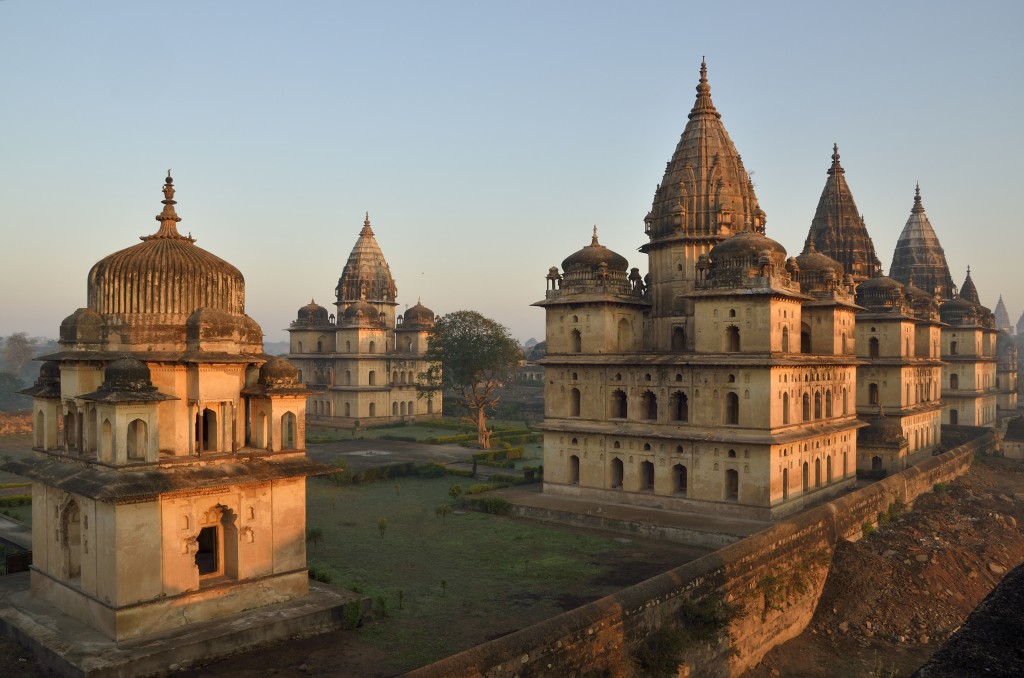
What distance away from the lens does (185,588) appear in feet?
54.4

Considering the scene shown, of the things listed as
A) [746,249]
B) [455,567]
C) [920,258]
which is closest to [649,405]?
[746,249]

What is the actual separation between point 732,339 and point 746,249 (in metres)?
3.25

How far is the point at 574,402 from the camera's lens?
3278 cm

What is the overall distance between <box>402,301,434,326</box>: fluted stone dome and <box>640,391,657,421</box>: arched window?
42.4 metres

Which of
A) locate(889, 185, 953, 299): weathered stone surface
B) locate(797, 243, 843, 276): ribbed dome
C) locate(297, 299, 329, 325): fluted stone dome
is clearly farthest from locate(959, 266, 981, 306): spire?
locate(297, 299, 329, 325): fluted stone dome

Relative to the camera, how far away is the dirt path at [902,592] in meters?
20.6

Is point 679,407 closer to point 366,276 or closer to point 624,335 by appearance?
point 624,335

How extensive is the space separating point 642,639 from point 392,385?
2031 inches

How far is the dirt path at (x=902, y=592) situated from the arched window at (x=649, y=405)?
830cm

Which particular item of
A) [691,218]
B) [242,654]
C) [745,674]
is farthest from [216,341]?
[691,218]

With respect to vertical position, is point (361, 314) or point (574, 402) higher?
point (361, 314)

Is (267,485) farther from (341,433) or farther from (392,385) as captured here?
(392,385)

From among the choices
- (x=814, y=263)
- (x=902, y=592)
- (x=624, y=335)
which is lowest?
(x=902, y=592)

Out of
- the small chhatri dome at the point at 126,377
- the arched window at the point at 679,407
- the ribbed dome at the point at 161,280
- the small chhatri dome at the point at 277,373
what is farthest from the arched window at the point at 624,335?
the small chhatri dome at the point at 126,377
